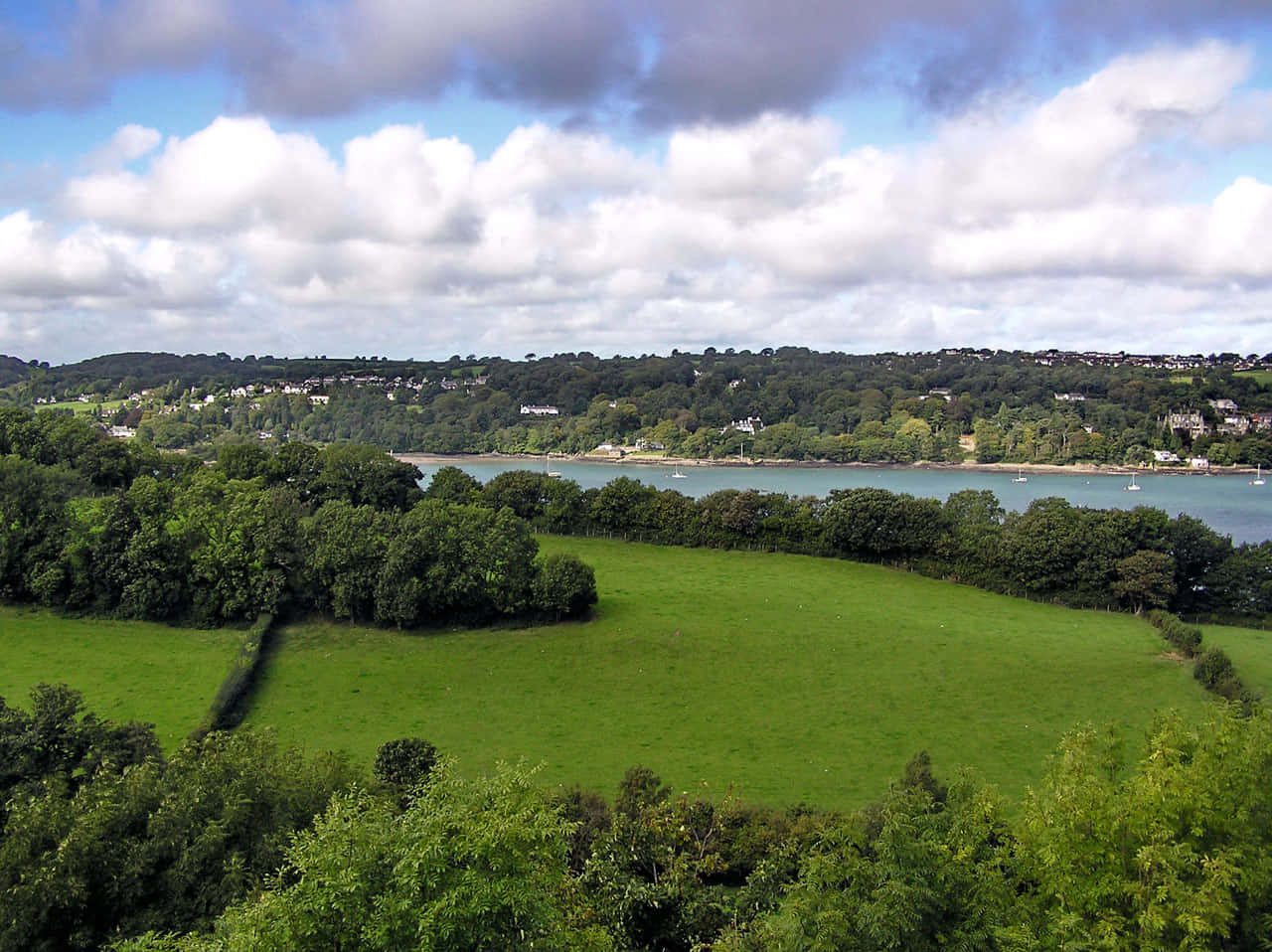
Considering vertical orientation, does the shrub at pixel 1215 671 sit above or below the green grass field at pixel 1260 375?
below

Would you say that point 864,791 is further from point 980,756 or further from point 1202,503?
point 1202,503

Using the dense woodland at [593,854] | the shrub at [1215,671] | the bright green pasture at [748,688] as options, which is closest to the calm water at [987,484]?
the bright green pasture at [748,688]

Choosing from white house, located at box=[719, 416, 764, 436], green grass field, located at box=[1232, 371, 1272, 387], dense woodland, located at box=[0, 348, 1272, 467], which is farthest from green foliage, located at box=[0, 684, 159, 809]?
green grass field, located at box=[1232, 371, 1272, 387]

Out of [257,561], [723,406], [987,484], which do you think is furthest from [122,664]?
[723,406]

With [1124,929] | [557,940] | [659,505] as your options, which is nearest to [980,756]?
[1124,929]

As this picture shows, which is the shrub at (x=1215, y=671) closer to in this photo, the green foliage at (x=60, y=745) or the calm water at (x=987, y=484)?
the green foliage at (x=60, y=745)

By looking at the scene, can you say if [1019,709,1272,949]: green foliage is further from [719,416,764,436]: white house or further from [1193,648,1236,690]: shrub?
[719,416,764,436]: white house
